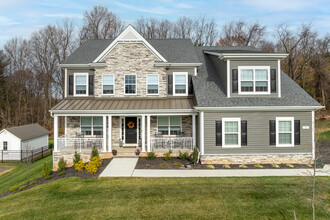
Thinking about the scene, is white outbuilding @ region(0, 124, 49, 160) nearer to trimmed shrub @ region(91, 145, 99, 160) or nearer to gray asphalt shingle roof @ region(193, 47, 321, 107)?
trimmed shrub @ region(91, 145, 99, 160)

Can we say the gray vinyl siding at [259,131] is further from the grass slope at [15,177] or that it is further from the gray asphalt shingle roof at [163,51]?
the grass slope at [15,177]

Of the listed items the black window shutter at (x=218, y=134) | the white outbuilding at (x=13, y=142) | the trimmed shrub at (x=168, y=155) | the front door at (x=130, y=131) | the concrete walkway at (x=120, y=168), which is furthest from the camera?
the white outbuilding at (x=13, y=142)

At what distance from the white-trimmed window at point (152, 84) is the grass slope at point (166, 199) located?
7575 millimetres

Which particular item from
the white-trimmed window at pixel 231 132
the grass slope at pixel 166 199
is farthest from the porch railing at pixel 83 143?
the white-trimmed window at pixel 231 132

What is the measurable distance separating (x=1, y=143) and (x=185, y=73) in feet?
61.7

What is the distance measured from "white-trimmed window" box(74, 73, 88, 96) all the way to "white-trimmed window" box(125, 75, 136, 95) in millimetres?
3124

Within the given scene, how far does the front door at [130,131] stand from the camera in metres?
16.8

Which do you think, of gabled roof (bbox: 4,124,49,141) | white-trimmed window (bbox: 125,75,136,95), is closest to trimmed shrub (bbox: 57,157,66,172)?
white-trimmed window (bbox: 125,75,136,95)

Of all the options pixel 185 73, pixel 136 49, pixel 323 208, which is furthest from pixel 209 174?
pixel 136 49

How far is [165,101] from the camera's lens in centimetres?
1638

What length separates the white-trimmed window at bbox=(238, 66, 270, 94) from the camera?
47.6 ft

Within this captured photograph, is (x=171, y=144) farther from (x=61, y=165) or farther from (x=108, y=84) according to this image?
(x=61, y=165)

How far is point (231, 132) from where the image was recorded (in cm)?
1377

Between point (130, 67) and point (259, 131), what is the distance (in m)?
9.80
